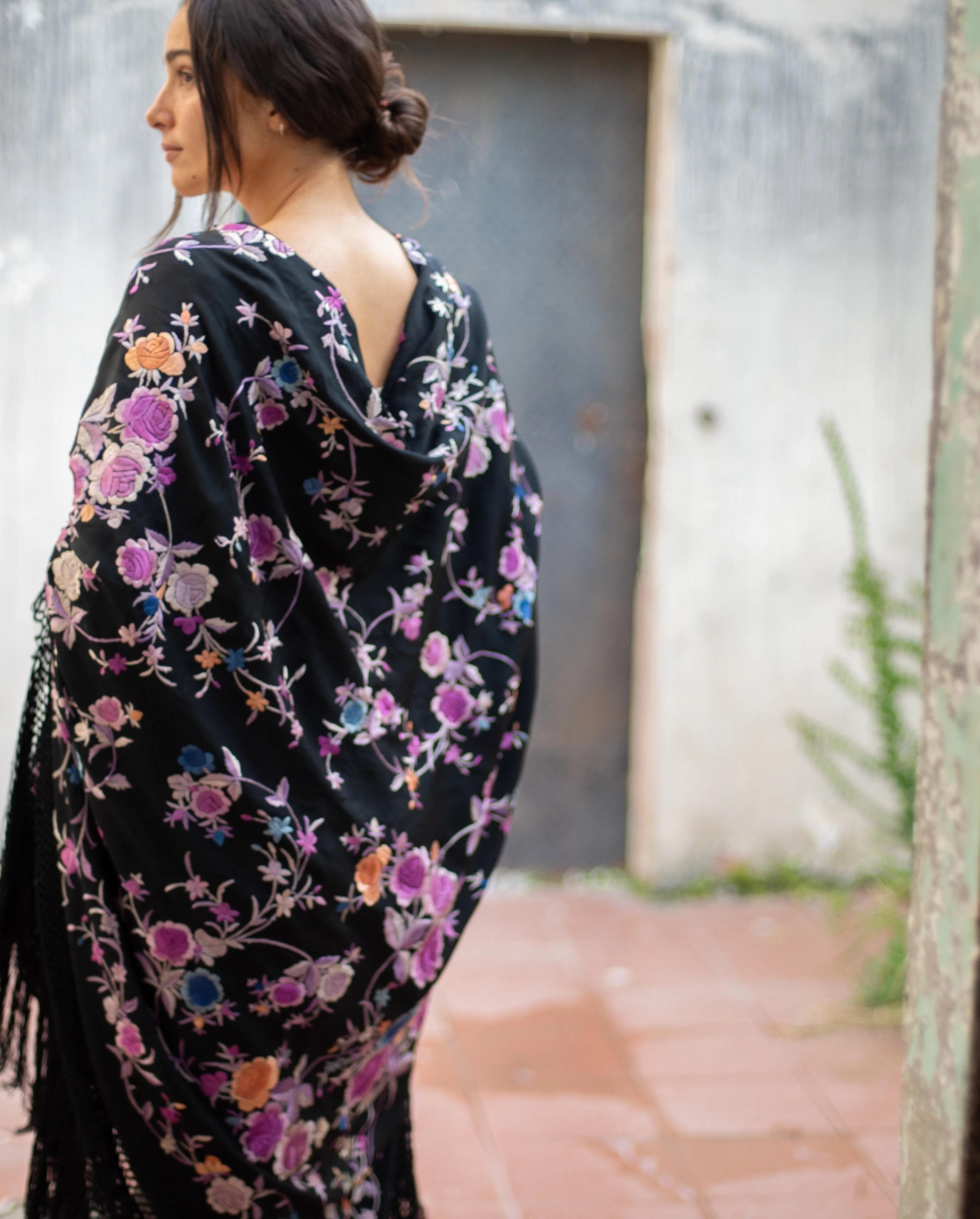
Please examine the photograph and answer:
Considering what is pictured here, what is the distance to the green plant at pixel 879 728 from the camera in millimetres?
3143

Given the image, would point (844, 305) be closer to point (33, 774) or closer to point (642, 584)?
point (642, 584)

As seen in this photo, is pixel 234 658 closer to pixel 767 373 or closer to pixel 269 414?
pixel 269 414

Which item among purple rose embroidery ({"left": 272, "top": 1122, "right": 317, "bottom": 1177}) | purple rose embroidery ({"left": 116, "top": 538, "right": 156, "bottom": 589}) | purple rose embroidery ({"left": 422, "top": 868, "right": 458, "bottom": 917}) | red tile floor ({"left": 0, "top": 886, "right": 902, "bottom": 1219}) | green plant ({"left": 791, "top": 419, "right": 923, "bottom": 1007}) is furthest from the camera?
green plant ({"left": 791, "top": 419, "right": 923, "bottom": 1007})

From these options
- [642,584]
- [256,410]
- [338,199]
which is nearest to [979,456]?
[256,410]

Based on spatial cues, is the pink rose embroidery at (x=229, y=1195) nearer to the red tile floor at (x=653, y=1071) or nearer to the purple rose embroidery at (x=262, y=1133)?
the purple rose embroidery at (x=262, y=1133)

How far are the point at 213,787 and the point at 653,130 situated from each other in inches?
111

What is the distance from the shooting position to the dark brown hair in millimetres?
1605

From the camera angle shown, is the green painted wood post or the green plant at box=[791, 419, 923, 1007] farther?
the green plant at box=[791, 419, 923, 1007]

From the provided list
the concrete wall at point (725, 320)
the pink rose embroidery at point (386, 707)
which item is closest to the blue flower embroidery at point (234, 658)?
the pink rose embroidery at point (386, 707)

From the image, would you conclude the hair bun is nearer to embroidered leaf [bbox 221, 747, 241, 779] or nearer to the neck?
the neck

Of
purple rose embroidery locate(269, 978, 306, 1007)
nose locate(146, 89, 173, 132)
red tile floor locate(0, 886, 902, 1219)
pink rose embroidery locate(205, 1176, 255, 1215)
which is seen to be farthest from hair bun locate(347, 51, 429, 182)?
red tile floor locate(0, 886, 902, 1219)

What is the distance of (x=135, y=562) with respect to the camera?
149cm

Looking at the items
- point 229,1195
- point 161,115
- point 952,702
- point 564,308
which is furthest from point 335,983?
point 564,308

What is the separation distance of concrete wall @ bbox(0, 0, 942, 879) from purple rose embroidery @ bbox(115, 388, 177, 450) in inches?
84.4
